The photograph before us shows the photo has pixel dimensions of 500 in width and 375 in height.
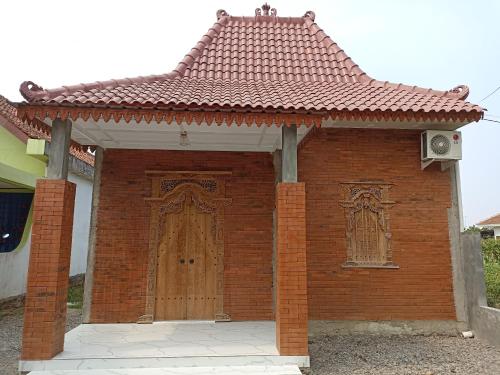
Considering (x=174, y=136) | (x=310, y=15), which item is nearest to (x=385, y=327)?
(x=174, y=136)

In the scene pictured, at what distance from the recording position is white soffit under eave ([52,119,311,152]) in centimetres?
536

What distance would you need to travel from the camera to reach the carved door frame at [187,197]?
21.7 ft

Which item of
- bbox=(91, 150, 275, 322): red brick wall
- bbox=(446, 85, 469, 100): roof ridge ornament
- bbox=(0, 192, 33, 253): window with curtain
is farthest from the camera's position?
bbox=(0, 192, 33, 253): window with curtain

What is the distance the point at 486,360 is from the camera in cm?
494

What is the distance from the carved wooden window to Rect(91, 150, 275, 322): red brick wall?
140 cm

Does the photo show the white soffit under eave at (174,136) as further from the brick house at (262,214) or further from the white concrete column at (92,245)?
the white concrete column at (92,245)

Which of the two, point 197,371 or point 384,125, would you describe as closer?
point 197,371

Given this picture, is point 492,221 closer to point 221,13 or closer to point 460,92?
point 460,92

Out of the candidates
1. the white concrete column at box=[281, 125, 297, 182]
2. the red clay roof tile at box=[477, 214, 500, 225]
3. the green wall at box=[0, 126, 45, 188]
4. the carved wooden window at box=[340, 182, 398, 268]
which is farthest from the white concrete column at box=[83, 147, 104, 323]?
the red clay roof tile at box=[477, 214, 500, 225]

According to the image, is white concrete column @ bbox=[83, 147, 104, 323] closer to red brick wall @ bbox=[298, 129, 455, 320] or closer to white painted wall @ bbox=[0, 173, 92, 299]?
red brick wall @ bbox=[298, 129, 455, 320]

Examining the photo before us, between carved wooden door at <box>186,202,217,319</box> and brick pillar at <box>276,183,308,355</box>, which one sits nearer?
brick pillar at <box>276,183,308,355</box>

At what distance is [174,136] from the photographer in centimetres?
597

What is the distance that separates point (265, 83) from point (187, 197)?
2.46 metres

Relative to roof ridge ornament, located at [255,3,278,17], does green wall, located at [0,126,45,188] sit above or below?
below
